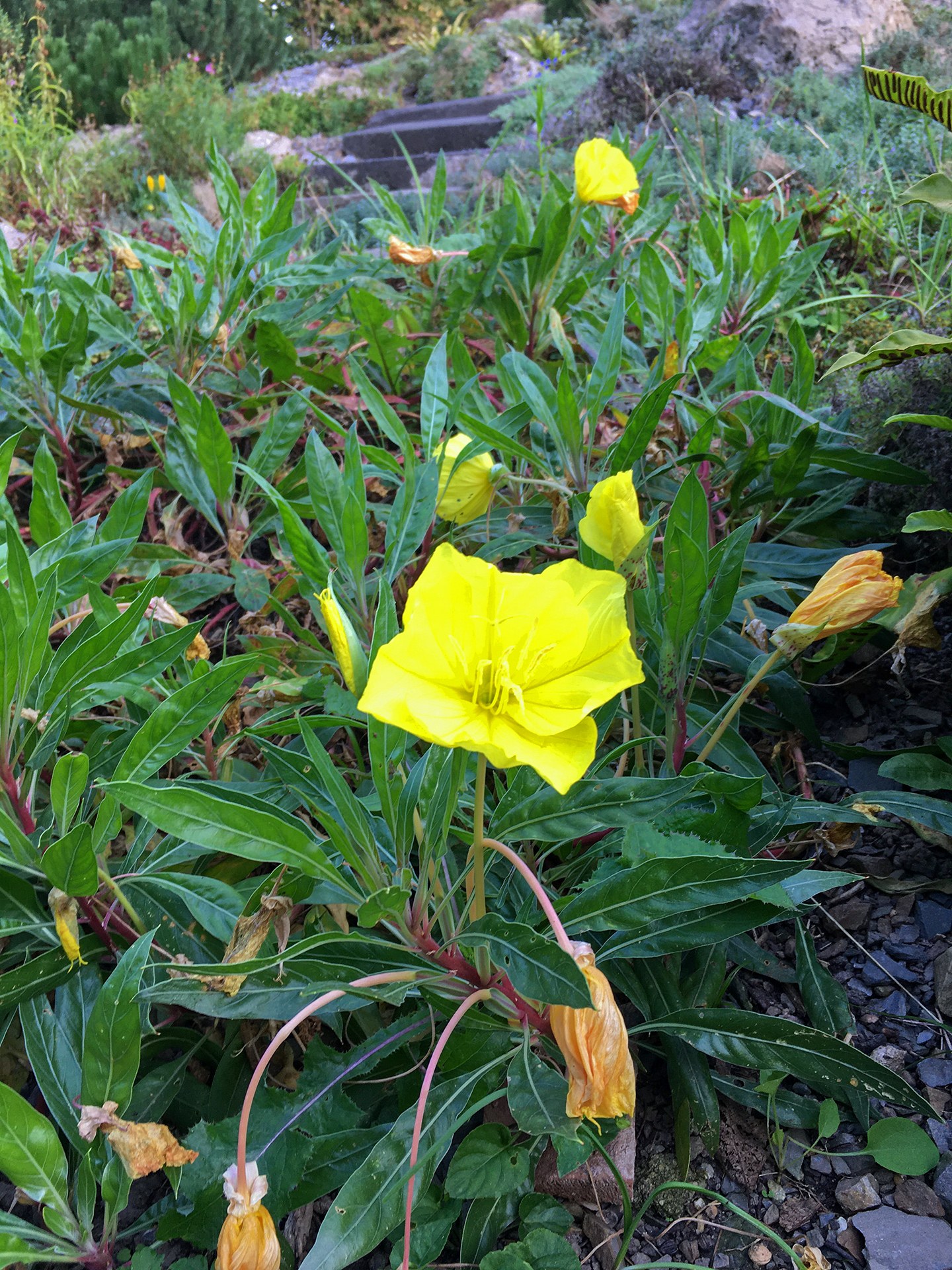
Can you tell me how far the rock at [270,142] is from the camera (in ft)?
31.8

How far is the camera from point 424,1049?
1084 mm

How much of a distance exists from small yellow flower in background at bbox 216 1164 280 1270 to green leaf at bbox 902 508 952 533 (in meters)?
1.08

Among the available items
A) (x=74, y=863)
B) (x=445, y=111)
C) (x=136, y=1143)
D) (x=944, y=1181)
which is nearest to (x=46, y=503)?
(x=74, y=863)

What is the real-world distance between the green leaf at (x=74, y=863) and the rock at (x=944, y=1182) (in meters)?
0.96

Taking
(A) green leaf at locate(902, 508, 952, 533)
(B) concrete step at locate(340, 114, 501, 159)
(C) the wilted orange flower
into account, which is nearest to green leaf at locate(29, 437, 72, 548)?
(C) the wilted orange flower

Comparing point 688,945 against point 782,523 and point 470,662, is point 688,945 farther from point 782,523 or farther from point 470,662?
point 782,523

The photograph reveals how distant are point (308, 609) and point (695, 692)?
32.3 inches

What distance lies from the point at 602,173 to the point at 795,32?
19.5 feet

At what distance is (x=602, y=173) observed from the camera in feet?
6.44

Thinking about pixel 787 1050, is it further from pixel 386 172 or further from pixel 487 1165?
pixel 386 172

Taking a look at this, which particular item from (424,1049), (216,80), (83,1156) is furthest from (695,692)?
(216,80)

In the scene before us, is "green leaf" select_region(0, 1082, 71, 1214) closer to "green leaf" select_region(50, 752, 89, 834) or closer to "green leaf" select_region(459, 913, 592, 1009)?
"green leaf" select_region(50, 752, 89, 834)

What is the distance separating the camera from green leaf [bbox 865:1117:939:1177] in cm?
96

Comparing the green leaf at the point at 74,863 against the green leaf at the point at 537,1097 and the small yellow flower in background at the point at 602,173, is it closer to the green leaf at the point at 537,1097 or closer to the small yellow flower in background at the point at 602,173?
the green leaf at the point at 537,1097
